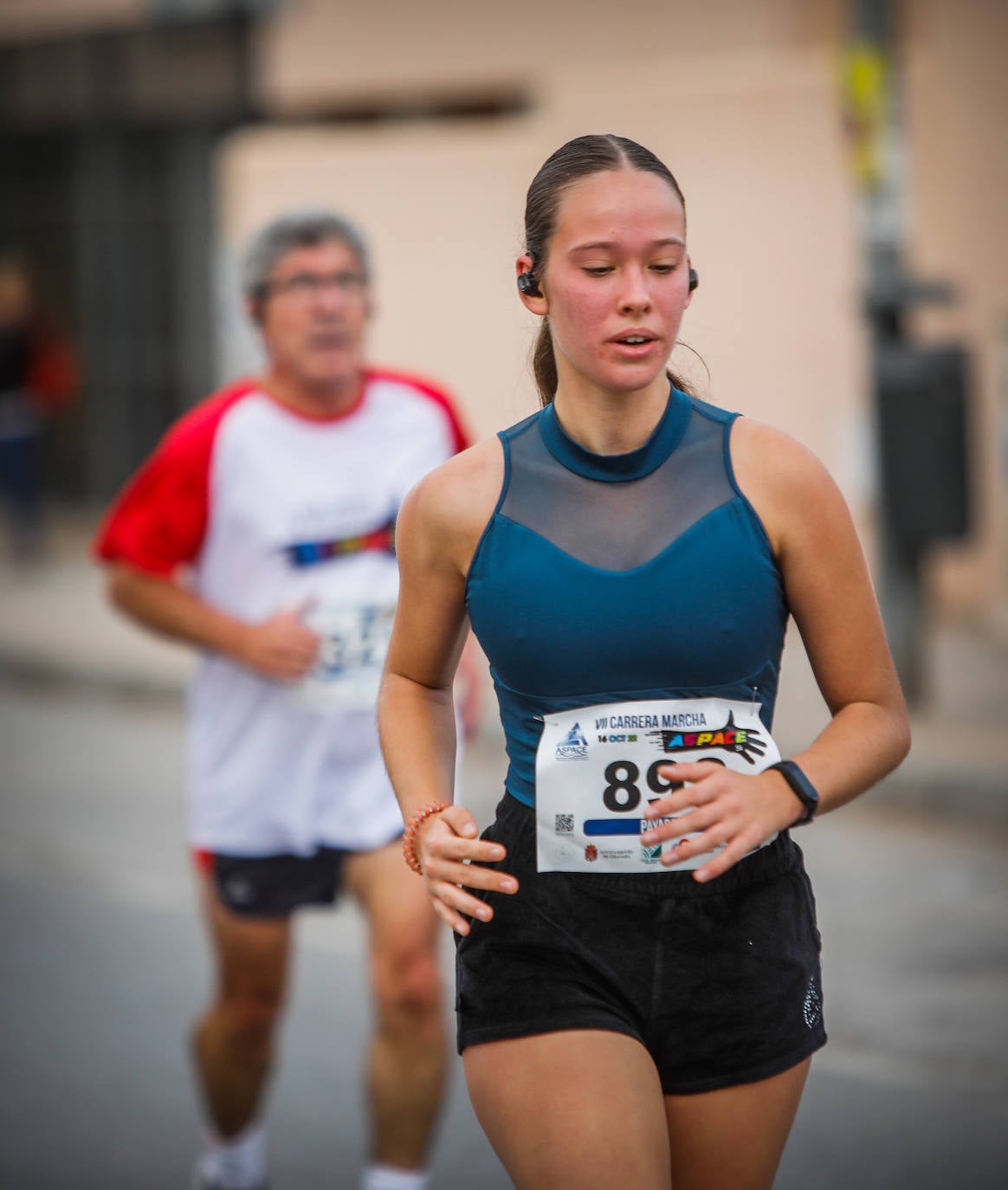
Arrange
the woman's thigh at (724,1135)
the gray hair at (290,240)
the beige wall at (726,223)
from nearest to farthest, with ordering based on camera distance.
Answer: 1. the woman's thigh at (724,1135)
2. the gray hair at (290,240)
3. the beige wall at (726,223)

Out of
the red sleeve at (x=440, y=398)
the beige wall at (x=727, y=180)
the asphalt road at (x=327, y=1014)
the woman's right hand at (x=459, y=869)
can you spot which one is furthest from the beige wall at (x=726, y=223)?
the woman's right hand at (x=459, y=869)

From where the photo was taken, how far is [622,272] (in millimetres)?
2539

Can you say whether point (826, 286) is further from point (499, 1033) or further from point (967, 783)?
point (499, 1033)

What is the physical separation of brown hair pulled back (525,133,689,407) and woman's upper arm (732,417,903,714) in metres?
0.37

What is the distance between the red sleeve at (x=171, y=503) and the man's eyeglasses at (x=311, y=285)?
237 mm

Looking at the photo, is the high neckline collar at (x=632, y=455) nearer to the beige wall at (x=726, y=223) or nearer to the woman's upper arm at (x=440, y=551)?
the woman's upper arm at (x=440, y=551)

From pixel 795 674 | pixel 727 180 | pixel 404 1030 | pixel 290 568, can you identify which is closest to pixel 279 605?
pixel 290 568

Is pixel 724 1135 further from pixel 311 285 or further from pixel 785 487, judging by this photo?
pixel 311 285

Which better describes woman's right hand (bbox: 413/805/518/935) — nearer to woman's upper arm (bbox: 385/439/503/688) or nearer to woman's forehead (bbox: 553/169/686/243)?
woman's upper arm (bbox: 385/439/503/688)

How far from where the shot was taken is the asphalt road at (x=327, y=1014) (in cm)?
475

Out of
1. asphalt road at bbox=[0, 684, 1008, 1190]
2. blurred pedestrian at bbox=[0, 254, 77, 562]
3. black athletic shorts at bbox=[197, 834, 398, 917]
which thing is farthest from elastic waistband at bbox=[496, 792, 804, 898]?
blurred pedestrian at bbox=[0, 254, 77, 562]

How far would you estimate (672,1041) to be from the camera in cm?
263

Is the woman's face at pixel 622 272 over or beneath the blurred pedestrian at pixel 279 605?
over

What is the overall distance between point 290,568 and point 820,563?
1955 mm
